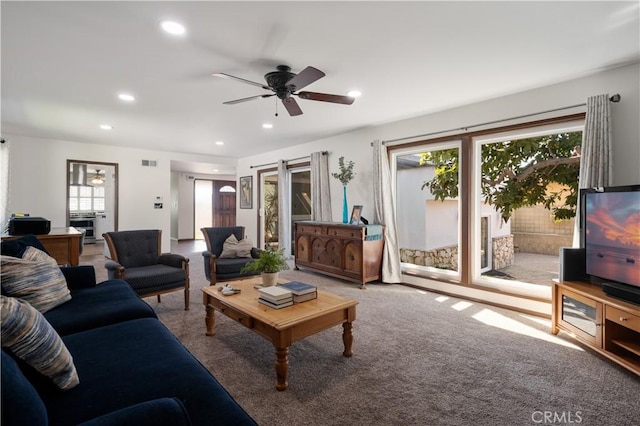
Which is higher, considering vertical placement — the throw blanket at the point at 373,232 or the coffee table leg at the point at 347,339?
the throw blanket at the point at 373,232

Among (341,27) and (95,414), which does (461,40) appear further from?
(95,414)

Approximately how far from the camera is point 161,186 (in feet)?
23.0

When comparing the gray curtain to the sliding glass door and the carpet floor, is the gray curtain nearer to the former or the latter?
the sliding glass door

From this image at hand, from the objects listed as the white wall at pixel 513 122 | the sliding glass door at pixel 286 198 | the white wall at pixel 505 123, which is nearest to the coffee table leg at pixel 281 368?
the white wall at pixel 505 123

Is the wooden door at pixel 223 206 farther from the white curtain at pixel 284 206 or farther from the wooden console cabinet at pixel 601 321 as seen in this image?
the wooden console cabinet at pixel 601 321

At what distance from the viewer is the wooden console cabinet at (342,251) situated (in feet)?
14.5

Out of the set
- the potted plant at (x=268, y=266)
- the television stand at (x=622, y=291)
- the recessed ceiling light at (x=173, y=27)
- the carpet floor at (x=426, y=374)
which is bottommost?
the carpet floor at (x=426, y=374)

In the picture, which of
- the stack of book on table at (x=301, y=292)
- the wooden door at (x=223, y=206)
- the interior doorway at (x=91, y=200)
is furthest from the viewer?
the wooden door at (x=223, y=206)

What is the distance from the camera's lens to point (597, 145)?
2848 mm

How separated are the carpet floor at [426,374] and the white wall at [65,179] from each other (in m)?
4.28

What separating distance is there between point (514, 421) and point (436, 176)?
343 centimetres

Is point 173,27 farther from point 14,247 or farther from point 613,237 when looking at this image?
point 613,237

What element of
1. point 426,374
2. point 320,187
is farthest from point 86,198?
point 426,374

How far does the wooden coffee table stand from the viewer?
1.97 m
